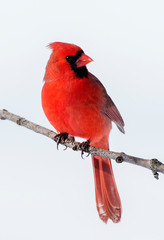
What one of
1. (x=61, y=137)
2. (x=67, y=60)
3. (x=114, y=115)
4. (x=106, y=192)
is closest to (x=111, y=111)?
(x=114, y=115)

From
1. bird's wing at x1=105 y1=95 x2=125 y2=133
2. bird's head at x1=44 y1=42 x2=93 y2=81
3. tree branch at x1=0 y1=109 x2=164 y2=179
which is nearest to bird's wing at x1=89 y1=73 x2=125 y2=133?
bird's wing at x1=105 y1=95 x2=125 y2=133

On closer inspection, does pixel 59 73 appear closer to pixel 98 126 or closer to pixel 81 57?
pixel 81 57

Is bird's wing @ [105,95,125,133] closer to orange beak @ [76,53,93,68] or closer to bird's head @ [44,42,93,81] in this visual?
bird's head @ [44,42,93,81]

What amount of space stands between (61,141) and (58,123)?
0.12m

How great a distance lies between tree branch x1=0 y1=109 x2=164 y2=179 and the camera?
1576 millimetres

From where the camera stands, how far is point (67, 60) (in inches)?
74.9

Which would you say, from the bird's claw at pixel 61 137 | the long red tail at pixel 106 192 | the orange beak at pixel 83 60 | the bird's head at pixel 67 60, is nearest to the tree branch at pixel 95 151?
the bird's claw at pixel 61 137

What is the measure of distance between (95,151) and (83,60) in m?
0.43

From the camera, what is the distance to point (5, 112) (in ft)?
6.75

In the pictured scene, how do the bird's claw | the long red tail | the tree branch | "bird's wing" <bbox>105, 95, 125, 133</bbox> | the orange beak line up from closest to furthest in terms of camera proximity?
the tree branch < the orange beak < the bird's claw < "bird's wing" <bbox>105, 95, 125, 133</bbox> < the long red tail

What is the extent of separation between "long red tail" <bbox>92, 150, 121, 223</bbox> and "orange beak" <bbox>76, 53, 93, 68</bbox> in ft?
2.73

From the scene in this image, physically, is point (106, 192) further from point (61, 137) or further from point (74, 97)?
point (74, 97)

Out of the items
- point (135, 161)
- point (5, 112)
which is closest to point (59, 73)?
point (5, 112)

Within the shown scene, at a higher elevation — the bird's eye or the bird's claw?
the bird's eye
